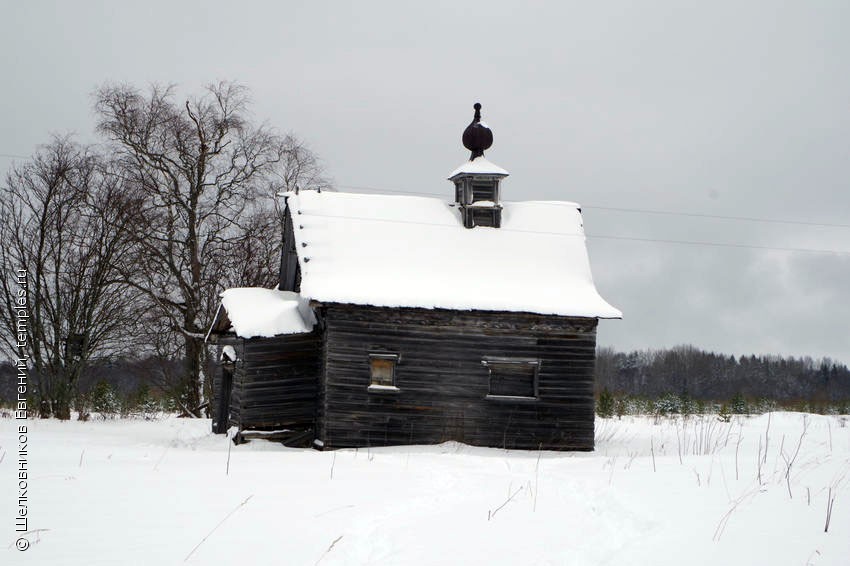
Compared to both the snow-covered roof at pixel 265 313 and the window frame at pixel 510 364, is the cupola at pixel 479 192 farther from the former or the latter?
the snow-covered roof at pixel 265 313

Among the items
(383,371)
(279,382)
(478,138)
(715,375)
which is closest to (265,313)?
(279,382)

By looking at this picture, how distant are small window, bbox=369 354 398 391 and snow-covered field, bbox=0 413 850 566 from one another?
6.09 meters

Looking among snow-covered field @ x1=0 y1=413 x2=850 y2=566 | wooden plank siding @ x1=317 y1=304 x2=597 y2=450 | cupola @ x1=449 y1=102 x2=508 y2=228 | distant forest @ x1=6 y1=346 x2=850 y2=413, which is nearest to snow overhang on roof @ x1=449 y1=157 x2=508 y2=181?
cupola @ x1=449 y1=102 x2=508 y2=228

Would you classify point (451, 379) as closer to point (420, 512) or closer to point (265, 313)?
point (265, 313)

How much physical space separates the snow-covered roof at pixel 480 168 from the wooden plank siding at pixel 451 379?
4.75 m

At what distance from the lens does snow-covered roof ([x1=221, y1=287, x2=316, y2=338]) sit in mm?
18391

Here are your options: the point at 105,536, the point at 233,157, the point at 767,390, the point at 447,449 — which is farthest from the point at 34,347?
the point at 767,390

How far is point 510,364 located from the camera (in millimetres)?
19047

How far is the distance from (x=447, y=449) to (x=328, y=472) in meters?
7.37

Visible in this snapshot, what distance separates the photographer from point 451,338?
18.8 metres

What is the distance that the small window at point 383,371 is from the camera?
1841 centimetres

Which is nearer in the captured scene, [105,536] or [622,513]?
[105,536]

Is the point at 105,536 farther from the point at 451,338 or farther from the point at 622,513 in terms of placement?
the point at 451,338

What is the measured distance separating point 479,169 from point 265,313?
7068mm
